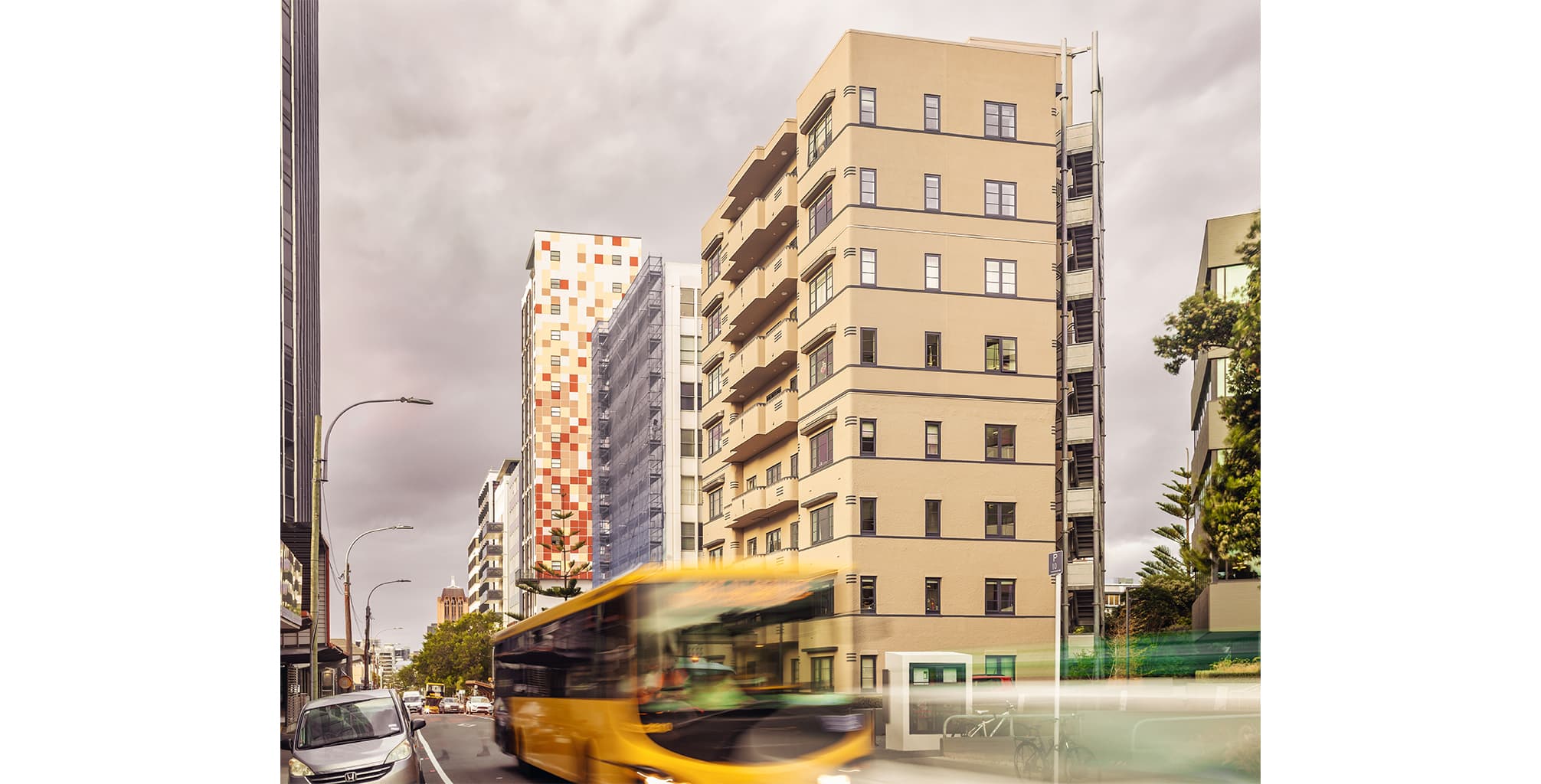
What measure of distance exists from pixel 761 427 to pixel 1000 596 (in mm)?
10825

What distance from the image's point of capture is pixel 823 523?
43.2 metres

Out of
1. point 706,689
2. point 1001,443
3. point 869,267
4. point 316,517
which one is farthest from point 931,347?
point 706,689

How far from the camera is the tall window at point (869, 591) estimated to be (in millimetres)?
40688

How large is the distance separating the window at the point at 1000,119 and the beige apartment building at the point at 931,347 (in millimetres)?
59

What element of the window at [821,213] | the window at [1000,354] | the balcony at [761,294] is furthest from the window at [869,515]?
the window at [821,213]

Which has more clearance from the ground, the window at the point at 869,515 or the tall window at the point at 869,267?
the tall window at the point at 869,267

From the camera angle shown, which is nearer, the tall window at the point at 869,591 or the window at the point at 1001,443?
the tall window at the point at 869,591

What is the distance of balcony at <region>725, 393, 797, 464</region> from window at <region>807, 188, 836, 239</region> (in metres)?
5.72

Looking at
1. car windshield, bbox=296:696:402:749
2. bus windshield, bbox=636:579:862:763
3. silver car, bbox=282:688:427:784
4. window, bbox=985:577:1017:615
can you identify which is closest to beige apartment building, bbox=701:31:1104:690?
window, bbox=985:577:1017:615

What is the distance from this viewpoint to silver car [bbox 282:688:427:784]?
1229cm

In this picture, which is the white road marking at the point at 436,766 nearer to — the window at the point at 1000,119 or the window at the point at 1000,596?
the window at the point at 1000,596

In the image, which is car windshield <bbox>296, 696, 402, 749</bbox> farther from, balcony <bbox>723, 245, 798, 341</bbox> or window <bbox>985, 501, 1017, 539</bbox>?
balcony <bbox>723, 245, 798, 341</bbox>
